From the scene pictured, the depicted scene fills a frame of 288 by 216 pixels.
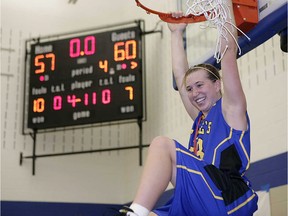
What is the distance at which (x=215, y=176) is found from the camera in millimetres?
2080

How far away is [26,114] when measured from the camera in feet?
20.6

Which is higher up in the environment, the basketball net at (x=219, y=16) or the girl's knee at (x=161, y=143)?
the basketball net at (x=219, y=16)

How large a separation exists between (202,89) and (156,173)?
519mm

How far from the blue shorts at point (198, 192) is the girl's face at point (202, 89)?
1.12ft

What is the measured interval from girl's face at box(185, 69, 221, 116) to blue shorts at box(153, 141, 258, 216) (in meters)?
0.34

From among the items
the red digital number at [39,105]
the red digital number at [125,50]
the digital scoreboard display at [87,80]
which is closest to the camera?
the digital scoreboard display at [87,80]

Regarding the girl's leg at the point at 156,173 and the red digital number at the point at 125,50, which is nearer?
the girl's leg at the point at 156,173

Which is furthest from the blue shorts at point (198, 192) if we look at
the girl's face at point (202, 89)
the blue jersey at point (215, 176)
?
the girl's face at point (202, 89)

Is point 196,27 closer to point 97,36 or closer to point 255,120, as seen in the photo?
point 255,120

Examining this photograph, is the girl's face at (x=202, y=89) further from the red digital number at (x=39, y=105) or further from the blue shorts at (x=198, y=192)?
the red digital number at (x=39, y=105)

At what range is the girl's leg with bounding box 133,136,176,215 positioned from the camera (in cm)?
196

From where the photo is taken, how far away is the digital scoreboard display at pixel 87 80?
565 centimetres

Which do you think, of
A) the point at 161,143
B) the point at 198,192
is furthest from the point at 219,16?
the point at 198,192

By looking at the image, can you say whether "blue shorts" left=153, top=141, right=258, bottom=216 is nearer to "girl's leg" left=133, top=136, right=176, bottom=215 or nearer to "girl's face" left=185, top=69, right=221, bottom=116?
"girl's leg" left=133, top=136, right=176, bottom=215
